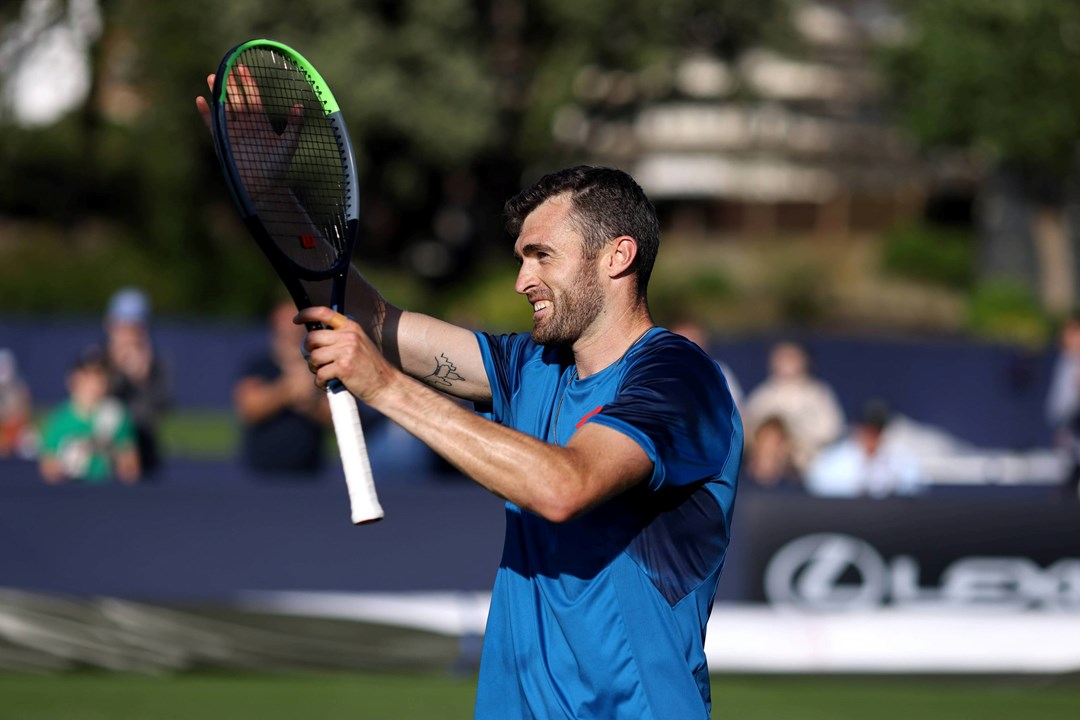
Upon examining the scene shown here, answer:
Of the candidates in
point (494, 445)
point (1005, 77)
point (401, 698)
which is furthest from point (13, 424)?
point (1005, 77)

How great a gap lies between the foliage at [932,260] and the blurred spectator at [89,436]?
3331 cm

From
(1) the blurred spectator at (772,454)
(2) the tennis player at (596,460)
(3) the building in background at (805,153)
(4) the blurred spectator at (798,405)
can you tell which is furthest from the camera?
(3) the building in background at (805,153)

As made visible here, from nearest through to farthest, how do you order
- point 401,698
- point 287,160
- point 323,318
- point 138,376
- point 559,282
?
point 323,318
point 559,282
point 287,160
point 401,698
point 138,376

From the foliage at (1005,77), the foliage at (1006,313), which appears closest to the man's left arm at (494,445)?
the foliage at (1006,313)

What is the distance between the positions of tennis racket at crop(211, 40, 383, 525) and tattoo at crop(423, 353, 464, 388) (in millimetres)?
389

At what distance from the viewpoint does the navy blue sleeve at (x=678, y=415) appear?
3555 millimetres

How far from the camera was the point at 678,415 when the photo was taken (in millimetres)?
3615

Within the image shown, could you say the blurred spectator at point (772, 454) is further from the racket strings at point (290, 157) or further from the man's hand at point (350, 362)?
the man's hand at point (350, 362)

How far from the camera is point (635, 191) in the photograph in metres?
3.88

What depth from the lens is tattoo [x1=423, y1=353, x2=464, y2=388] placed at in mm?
4320

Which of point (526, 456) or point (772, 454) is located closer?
point (526, 456)

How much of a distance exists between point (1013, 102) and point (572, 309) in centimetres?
3172

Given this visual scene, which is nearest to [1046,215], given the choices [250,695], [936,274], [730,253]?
[936,274]

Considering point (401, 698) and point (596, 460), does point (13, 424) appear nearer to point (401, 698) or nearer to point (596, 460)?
point (401, 698)
